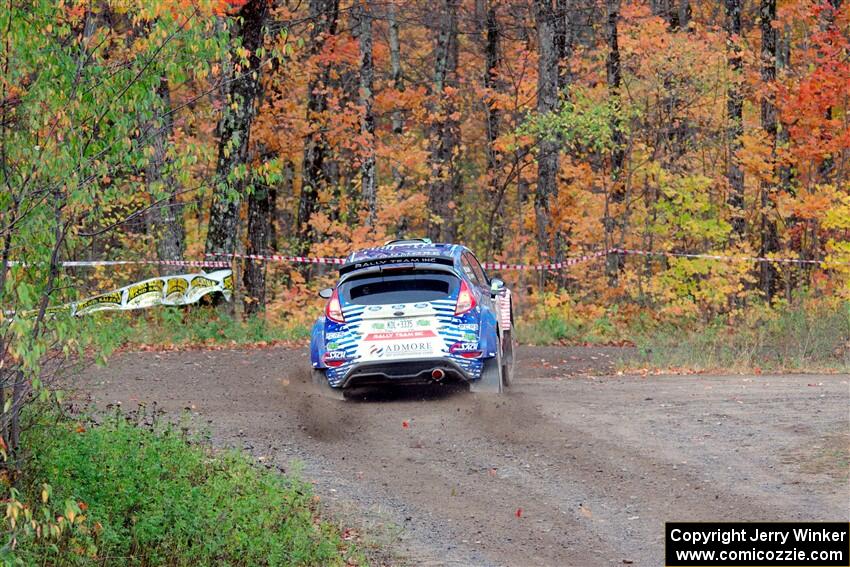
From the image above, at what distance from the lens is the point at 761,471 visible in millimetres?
11203

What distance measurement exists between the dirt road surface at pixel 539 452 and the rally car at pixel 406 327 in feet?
1.33

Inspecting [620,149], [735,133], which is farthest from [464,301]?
[735,133]

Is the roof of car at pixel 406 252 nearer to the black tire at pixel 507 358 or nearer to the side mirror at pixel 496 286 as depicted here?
the side mirror at pixel 496 286

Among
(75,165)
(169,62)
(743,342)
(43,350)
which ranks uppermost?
(169,62)

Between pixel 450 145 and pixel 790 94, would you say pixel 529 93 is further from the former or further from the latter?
pixel 790 94

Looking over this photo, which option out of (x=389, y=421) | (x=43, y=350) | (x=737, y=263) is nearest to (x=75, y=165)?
(x=43, y=350)

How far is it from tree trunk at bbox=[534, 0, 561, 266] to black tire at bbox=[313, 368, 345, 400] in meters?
15.8

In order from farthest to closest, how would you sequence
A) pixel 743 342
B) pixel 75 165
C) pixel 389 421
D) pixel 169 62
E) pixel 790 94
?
pixel 790 94, pixel 743 342, pixel 389 421, pixel 169 62, pixel 75 165

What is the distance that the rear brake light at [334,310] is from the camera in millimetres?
14719

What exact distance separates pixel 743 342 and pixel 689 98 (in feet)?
30.3

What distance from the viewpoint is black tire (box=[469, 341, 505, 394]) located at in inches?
578

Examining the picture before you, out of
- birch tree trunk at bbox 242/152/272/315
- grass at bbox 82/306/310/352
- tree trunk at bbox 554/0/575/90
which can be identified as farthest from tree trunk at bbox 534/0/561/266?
grass at bbox 82/306/310/352

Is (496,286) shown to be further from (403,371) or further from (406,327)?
(403,371)

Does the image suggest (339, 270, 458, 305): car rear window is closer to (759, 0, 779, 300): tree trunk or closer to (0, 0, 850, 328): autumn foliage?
(0, 0, 850, 328): autumn foliage
